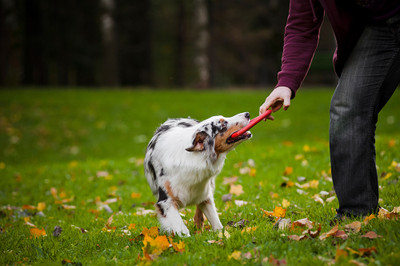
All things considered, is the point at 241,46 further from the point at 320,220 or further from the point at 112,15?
the point at 320,220

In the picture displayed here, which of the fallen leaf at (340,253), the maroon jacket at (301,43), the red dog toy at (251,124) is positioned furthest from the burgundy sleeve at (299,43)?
the fallen leaf at (340,253)

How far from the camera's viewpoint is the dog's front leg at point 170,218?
359cm

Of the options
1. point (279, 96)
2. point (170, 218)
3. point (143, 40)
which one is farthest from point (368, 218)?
point (143, 40)

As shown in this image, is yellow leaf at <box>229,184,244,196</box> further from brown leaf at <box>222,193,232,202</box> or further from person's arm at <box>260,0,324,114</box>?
person's arm at <box>260,0,324,114</box>

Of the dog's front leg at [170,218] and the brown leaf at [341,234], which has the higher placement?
the brown leaf at [341,234]

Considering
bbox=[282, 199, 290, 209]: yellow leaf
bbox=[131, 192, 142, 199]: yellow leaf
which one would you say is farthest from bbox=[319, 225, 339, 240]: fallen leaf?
bbox=[131, 192, 142, 199]: yellow leaf

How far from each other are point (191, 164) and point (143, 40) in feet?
113

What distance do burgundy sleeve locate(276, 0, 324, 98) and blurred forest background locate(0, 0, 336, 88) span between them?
24.6 meters

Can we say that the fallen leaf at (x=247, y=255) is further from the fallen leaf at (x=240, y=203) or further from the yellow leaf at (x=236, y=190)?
the yellow leaf at (x=236, y=190)

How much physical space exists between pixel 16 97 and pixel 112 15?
13.6 m

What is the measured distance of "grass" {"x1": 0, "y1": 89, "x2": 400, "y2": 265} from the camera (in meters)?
2.83

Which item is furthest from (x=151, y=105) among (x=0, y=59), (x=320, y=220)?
(x=320, y=220)

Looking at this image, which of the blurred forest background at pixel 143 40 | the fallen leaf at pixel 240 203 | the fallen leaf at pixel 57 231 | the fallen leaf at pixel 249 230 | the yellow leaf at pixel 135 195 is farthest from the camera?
the blurred forest background at pixel 143 40

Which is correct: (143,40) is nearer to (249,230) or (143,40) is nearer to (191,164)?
(191,164)
